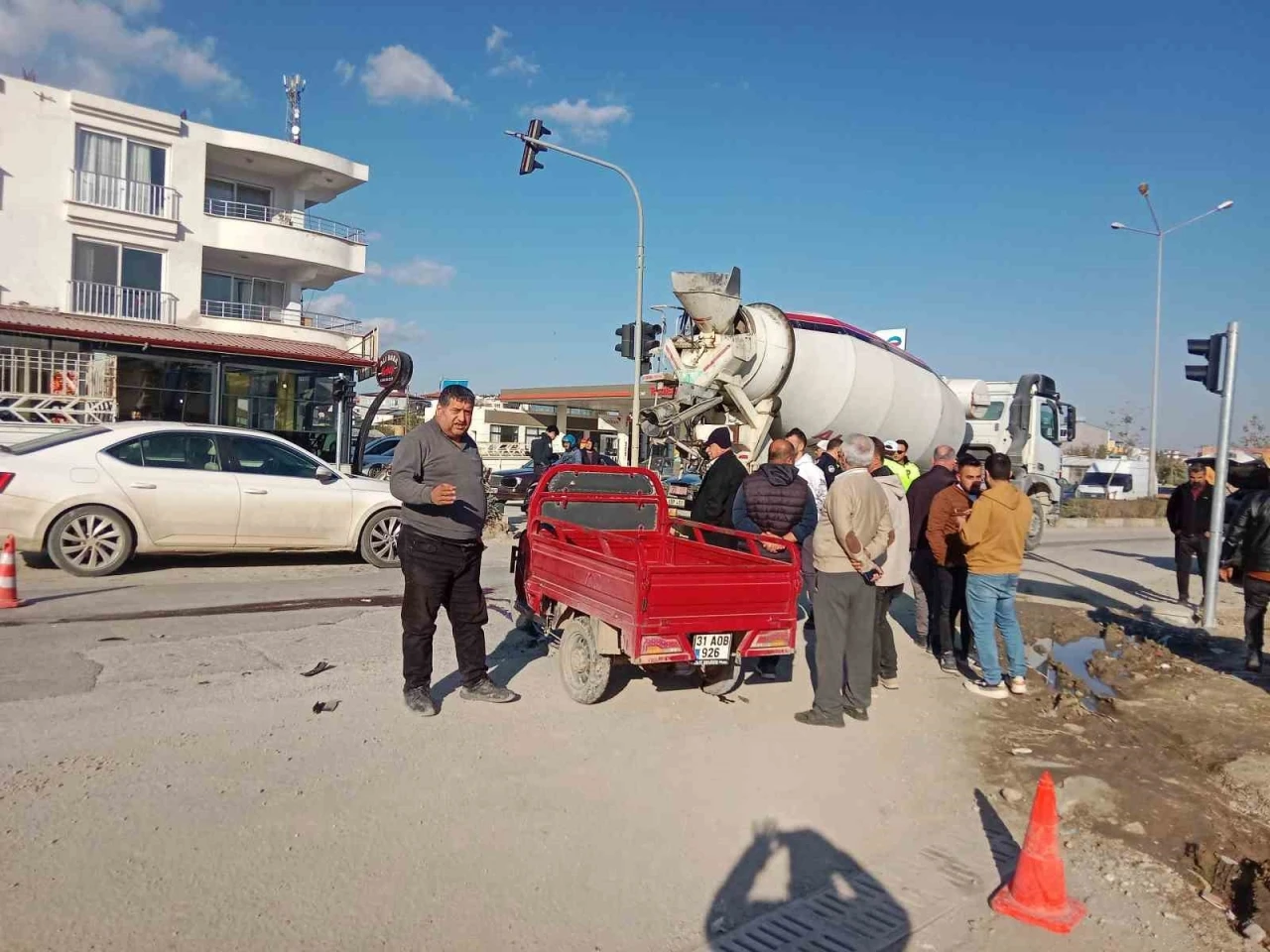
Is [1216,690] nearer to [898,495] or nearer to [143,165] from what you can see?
[898,495]

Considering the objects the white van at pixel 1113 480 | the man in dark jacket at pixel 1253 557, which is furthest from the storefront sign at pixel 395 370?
the white van at pixel 1113 480

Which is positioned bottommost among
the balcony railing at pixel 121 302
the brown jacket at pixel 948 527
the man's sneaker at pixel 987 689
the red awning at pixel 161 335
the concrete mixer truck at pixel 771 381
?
the man's sneaker at pixel 987 689

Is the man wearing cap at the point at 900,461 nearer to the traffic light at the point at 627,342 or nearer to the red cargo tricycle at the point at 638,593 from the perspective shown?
the red cargo tricycle at the point at 638,593

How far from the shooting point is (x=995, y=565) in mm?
6918

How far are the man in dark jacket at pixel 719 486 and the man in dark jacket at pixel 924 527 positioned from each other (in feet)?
5.07

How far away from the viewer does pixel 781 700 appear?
6.63 meters

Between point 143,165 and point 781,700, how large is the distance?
2618 centimetres

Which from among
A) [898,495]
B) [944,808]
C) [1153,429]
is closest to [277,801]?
[944,808]

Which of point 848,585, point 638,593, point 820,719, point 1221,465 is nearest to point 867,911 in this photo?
point 638,593

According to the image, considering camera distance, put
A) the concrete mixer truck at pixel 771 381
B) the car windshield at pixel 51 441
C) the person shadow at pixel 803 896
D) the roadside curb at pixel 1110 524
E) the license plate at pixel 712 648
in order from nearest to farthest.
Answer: the person shadow at pixel 803 896 < the license plate at pixel 712 648 < the car windshield at pixel 51 441 < the concrete mixer truck at pixel 771 381 < the roadside curb at pixel 1110 524

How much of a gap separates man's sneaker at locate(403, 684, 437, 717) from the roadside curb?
24963mm

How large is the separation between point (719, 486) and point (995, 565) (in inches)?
95.2

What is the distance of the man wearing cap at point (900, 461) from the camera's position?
33.0 feet

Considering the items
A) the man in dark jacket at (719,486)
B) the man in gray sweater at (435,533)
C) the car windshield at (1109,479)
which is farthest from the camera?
the car windshield at (1109,479)
